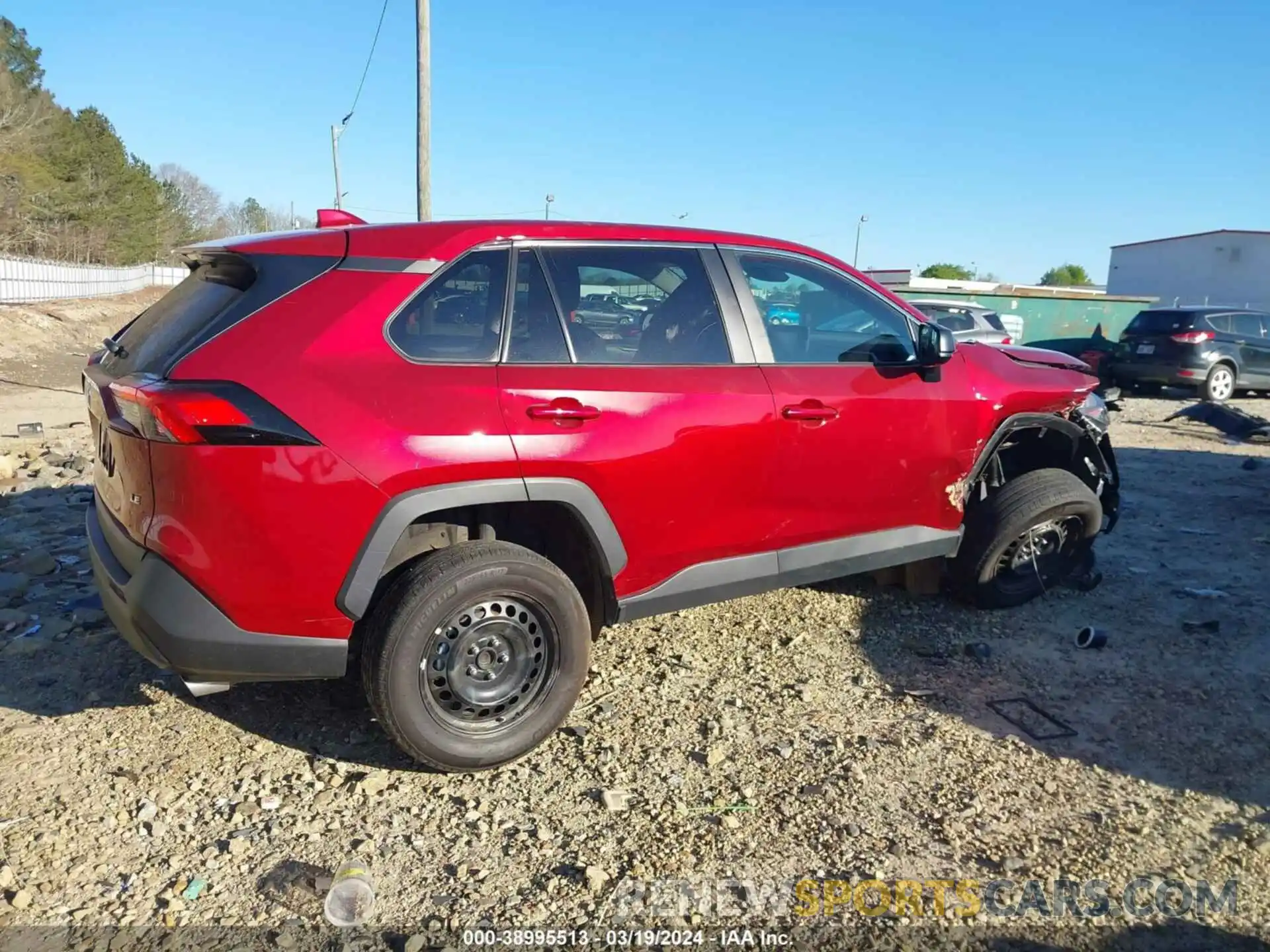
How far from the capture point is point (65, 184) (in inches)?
1934

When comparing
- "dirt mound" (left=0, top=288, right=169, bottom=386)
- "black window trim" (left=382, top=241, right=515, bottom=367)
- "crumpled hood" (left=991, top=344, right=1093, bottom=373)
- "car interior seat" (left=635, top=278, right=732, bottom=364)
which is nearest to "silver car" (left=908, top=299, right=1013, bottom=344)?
"crumpled hood" (left=991, top=344, right=1093, bottom=373)

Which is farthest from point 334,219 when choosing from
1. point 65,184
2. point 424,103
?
point 65,184

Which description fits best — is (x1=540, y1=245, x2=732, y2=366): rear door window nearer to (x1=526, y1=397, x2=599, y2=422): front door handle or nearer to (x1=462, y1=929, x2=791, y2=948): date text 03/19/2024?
(x1=526, y1=397, x2=599, y2=422): front door handle

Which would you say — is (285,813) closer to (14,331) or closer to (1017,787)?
(1017,787)

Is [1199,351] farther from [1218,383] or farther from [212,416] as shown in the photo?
[212,416]

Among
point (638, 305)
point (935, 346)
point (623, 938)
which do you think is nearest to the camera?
point (623, 938)

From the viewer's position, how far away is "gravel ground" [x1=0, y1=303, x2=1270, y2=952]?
8.48 ft

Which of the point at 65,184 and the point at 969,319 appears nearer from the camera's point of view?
the point at 969,319

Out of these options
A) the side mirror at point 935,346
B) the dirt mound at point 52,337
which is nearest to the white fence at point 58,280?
the dirt mound at point 52,337

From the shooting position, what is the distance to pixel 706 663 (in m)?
4.17

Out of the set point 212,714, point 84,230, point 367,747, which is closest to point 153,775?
point 212,714

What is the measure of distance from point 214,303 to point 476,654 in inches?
58.2

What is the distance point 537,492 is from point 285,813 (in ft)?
4.44

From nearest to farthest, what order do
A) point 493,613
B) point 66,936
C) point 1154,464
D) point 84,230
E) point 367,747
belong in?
point 66,936, point 493,613, point 367,747, point 1154,464, point 84,230
